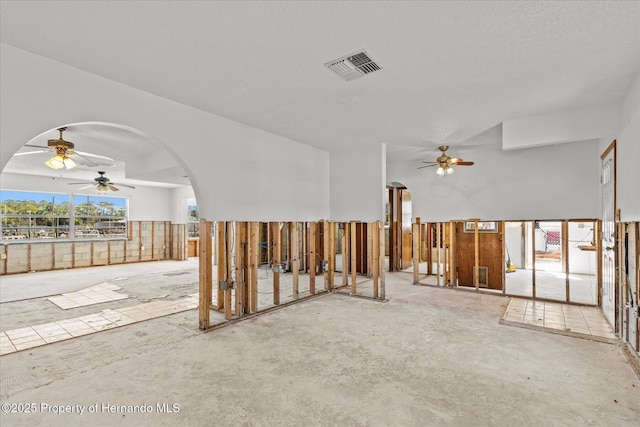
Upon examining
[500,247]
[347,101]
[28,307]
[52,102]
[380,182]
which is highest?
[347,101]

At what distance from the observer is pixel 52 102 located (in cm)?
291

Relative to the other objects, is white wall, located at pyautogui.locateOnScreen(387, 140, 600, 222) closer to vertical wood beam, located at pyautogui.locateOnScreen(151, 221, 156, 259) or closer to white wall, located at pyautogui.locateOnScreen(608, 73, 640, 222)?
white wall, located at pyautogui.locateOnScreen(608, 73, 640, 222)

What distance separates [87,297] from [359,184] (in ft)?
20.3

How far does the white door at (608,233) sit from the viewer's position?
13.8 feet

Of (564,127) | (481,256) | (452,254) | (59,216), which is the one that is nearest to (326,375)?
(564,127)

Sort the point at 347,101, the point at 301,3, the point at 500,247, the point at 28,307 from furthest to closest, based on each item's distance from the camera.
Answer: the point at 500,247 < the point at 28,307 < the point at 347,101 < the point at 301,3

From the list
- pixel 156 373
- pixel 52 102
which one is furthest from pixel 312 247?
pixel 52 102

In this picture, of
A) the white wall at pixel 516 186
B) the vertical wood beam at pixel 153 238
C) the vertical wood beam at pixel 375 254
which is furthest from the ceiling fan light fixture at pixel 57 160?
the vertical wood beam at pixel 153 238

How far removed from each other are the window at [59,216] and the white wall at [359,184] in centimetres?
950

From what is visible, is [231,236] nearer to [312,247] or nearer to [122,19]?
[312,247]

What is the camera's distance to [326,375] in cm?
299

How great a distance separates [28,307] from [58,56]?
200 inches

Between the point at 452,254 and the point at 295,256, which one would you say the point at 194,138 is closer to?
the point at 295,256

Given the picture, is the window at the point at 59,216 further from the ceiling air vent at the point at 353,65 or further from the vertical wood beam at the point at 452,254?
the vertical wood beam at the point at 452,254
